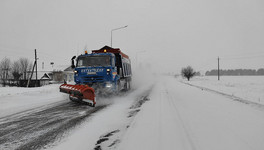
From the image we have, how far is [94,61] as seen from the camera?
8766 millimetres

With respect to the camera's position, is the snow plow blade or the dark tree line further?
the dark tree line

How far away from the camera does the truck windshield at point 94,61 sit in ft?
28.5

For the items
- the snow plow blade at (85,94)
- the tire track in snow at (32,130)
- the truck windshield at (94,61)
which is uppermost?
the truck windshield at (94,61)

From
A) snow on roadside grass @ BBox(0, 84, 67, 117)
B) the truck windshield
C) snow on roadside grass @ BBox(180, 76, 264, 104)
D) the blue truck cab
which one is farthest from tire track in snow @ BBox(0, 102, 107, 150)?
snow on roadside grass @ BBox(180, 76, 264, 104)

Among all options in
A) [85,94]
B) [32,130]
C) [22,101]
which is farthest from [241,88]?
[22,101]

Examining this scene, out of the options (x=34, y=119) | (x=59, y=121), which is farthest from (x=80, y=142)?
(x=34, y=119)

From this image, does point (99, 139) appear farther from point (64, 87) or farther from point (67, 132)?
point (64, 87)

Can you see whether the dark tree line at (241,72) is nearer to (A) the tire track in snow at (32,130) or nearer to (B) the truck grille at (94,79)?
(B) the truck grille at (94,79)

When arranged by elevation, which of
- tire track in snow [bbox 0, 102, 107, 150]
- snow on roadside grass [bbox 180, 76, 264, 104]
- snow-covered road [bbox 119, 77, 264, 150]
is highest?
snow-covered road [bbox 119, 77, 264, 150]

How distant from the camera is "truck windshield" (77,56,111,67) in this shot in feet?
28.5

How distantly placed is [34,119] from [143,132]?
3.63m

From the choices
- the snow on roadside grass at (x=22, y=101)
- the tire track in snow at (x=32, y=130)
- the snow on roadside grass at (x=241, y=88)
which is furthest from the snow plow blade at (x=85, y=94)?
the snow on roadside grass at (x=241, y=88)

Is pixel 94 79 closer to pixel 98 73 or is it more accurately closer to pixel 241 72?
pixel 98 73

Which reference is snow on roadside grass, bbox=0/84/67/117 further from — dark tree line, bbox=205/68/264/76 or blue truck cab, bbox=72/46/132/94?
dark tree line, bbox=205/68/264/76
